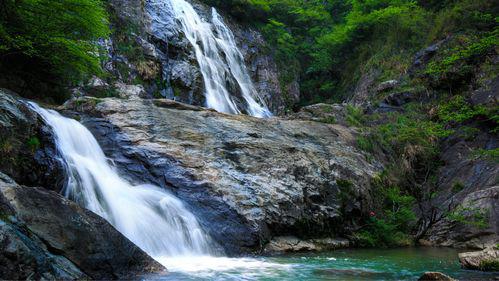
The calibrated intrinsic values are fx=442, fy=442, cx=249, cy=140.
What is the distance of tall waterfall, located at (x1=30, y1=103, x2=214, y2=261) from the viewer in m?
8.62

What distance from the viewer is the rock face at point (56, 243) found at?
4652 millimetres

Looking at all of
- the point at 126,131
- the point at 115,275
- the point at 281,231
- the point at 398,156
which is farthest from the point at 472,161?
the point at 115,275

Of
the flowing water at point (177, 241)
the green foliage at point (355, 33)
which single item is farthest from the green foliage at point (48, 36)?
the green foliage at point (355, 33)

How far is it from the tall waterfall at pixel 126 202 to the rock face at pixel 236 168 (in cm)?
45

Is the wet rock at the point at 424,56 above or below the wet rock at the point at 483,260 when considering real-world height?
above

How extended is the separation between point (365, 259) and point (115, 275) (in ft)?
18.7

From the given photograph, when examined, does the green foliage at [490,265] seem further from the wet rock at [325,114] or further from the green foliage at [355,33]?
the green foliage at [355,33]

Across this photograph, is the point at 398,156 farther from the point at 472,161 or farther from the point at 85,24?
the point at 85,24

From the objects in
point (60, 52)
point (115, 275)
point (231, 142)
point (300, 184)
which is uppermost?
point (60, 52)

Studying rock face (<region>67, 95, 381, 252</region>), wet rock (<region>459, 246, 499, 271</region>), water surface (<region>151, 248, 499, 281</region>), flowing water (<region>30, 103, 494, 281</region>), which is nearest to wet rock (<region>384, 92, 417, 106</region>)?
rock face (<region>67, 95, 381, 252</region>)

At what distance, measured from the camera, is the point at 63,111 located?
37.6 feet

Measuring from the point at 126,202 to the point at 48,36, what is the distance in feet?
17.0


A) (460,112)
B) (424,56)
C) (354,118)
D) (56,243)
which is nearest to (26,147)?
(56,243)

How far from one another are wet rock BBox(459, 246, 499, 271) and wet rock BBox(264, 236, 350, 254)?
11.8 feet
